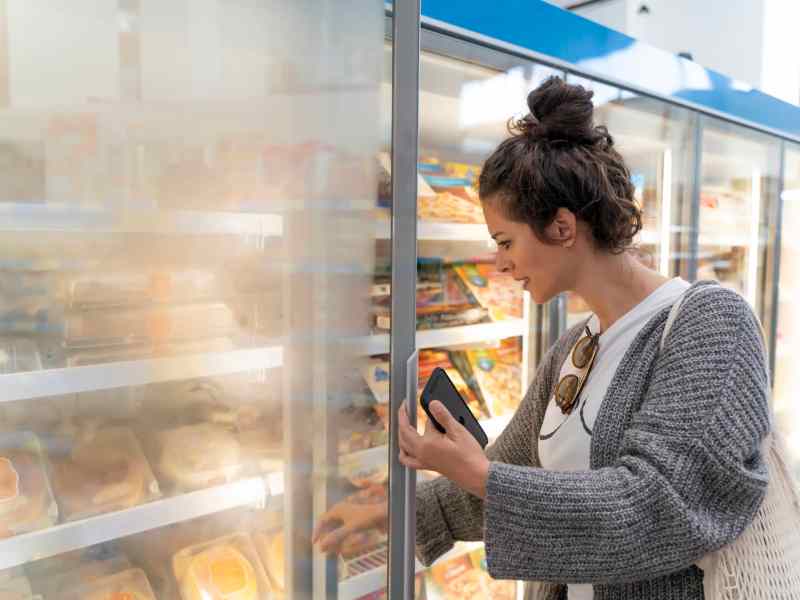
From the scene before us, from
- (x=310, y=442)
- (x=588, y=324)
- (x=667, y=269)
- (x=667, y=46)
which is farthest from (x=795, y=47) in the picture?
(x=310, y=442)

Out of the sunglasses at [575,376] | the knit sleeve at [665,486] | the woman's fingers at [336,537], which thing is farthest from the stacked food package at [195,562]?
the sunglasses at [575,376]

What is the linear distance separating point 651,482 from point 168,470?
0.66 metres

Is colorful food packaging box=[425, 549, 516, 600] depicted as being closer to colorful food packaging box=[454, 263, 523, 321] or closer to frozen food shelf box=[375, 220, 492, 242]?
colorful food packaging box=[454, 263, 523, 321]

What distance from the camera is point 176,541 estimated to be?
1010mm

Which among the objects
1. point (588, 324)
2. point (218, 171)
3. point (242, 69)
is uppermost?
point (242, 69)

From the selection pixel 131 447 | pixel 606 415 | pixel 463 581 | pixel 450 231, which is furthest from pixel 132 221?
pixel 463 581

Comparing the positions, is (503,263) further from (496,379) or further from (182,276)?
(496,379)

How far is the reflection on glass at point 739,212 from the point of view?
246cm

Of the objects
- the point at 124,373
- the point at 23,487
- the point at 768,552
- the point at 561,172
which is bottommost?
the point at 768,552

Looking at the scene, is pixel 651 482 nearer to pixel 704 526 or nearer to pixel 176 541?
pixel 704 526

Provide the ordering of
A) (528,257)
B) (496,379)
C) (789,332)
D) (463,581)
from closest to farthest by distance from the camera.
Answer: (528,257) → (463,581) → (496,379) → (789,332)

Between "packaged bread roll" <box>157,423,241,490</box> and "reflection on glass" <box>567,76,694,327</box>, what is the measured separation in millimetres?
1451

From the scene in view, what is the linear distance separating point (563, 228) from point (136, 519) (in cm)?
70

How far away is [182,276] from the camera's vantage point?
2.68ft
